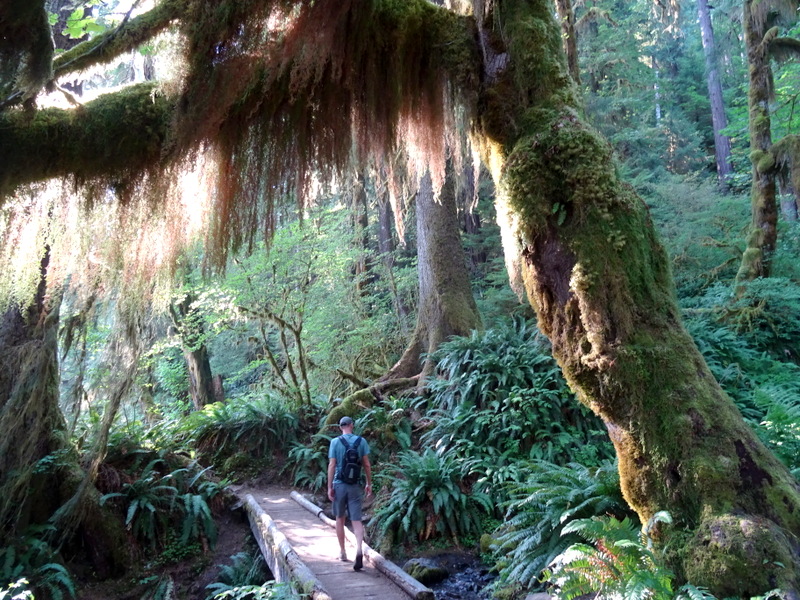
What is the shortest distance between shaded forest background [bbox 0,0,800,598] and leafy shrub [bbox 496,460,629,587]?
23mm

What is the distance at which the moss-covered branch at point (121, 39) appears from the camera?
3.69 m

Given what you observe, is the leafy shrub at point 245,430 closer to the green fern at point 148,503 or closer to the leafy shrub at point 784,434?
the green fern at point 148,503

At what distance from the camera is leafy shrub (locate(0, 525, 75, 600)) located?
7141 mm

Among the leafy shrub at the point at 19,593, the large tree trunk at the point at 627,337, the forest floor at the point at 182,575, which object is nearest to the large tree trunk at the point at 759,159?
the large tree trunk at the point at 627,337

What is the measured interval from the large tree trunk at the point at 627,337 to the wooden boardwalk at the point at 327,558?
3.26 m

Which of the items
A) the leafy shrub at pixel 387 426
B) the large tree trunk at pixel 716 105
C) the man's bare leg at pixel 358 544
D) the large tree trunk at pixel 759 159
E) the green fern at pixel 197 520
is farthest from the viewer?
the large tree trunk at pixel 716 105

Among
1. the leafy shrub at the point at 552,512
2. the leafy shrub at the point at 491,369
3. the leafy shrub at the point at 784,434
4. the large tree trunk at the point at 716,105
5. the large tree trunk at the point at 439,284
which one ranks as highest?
the large tree trunk at the point at 716,105

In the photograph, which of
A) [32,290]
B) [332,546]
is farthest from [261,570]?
[32,290]

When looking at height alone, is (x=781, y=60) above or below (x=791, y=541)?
above

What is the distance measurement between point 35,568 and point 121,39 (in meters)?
7.13

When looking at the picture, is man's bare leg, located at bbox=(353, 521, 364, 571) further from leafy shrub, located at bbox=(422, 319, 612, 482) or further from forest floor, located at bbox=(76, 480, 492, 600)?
leafy shrub, located at bbox=(422, 319, 612, 482)

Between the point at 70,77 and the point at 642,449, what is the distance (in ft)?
14.5

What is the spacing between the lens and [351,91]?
411cm

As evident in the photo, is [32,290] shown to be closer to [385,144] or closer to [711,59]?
[385,144]
